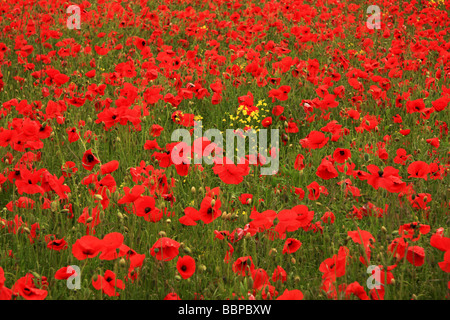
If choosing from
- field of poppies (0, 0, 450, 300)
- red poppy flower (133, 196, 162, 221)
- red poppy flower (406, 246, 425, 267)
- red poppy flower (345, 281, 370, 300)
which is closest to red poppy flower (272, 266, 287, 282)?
field of poppies (0, 0, 450, 300)

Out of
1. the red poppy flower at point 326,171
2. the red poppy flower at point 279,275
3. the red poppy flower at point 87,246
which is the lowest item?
the red poppy flower at point 279,275

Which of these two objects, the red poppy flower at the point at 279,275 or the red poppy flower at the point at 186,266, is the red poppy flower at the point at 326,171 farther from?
the red poppy flower at the point at 186,266

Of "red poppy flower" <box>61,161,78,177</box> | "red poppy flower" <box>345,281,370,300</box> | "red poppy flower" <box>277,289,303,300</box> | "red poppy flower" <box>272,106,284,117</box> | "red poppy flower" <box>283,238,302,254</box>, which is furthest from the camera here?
"red poppy flower" <box>272,106,284,117</box>

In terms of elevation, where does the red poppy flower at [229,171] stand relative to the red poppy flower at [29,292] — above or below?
above

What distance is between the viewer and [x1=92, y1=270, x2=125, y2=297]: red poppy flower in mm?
1757

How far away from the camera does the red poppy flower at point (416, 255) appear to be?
1.78m

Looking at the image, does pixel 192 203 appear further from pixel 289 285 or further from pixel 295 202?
pixel 289 285

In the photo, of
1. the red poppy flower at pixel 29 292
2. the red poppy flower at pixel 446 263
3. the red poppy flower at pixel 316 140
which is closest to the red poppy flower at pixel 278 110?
the red poppy flower at pixel 316 140

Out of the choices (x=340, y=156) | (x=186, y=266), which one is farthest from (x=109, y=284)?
(x=340, y=156)

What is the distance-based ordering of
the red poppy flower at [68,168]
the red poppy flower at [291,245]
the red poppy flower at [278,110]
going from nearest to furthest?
the red poppy flower at [291,245], the red poppy flower at [68,168], the red poppy flower at [278,110]

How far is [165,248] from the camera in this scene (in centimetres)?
193

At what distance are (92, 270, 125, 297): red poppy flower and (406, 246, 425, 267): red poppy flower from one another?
110cm

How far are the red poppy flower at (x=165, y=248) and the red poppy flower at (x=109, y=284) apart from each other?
18 cm

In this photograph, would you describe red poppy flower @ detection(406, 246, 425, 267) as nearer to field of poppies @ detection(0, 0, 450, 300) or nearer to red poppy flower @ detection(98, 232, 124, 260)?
field of poppies @ detection(0, 0, 450, 300)
